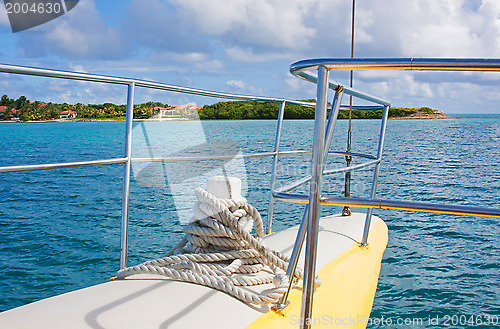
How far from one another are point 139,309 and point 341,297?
2.71 ft

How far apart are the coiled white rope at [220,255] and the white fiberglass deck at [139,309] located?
44 mm

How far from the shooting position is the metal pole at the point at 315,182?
1.02 m

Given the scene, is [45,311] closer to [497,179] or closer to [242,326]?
[242,326]

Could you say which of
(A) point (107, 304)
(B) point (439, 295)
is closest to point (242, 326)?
(A) point (107, 304)

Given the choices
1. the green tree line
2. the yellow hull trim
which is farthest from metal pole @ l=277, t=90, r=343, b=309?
the green tree line

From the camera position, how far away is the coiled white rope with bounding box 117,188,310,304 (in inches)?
57.4

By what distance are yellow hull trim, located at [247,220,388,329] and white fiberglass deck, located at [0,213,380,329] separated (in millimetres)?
86

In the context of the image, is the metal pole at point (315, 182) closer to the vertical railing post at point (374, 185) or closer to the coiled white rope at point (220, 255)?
the coiled white rope at point (220, 255)

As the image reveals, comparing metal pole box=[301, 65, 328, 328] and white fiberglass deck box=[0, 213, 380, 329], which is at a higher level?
metal pole box=[301, 65, 328, 328]

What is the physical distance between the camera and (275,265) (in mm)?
1613

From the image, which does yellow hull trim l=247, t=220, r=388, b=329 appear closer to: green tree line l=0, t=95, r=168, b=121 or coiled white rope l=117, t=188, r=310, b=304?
coiled white rope l=117, t=188, r=310, b=304

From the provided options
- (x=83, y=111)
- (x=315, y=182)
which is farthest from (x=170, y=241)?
(x=315, y=182)

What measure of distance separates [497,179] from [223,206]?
12743 millimetres

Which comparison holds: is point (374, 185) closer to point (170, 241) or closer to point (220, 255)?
point (220, 255)
